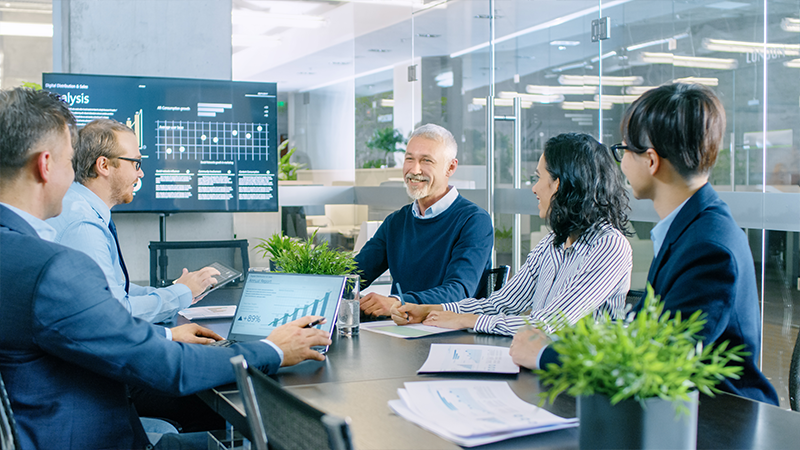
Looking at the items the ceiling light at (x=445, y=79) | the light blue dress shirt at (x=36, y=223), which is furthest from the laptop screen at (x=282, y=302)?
the ceiling light at (x=445, y=79)

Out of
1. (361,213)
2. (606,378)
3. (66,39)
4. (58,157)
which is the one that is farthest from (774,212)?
(66,39)

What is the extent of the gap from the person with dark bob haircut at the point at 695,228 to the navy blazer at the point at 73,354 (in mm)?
776

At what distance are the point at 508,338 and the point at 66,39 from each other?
3811 mm

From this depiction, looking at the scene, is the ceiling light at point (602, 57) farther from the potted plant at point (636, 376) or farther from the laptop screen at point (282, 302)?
the potted plant at point (636, 376)

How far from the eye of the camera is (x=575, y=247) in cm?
214

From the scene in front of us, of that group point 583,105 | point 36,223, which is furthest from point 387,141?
point 36,223

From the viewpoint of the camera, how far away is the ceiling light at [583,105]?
12.8ft

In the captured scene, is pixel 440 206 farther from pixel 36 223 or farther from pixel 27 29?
pixel 27 29

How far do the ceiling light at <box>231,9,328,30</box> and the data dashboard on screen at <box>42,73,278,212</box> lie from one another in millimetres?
1699

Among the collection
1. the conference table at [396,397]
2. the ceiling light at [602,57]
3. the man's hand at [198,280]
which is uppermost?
the ceiling light at [602,57]

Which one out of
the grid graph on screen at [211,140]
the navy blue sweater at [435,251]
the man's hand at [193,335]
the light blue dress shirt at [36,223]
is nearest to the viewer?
the light blue dress shirt at [36,223]

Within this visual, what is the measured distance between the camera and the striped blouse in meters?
1.95

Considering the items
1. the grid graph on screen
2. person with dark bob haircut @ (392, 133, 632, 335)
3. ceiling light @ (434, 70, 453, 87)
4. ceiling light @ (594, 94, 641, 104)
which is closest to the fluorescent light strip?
ceiling light @ (434, 70, 453, 87)

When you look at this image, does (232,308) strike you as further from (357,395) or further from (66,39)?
(66,39)
